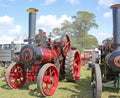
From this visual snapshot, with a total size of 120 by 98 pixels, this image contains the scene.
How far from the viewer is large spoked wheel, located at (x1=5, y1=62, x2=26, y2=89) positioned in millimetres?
6443

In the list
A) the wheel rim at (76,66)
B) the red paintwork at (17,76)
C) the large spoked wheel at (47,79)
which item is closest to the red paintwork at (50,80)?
the large spoked wheel at (47,79)

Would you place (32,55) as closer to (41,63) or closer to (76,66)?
(41,63)

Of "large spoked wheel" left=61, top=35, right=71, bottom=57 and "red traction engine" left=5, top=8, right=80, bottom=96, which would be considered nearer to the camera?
"red traction engine" left=5, top=8, right=80, bottom=96

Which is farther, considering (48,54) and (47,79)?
(48,54)

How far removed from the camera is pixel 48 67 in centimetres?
587

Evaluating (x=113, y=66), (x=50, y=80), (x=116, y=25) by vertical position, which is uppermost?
(x=116, y=25)

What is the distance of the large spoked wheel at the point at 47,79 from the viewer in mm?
5492

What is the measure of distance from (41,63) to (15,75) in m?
0.80

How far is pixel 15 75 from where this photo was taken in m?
6.68

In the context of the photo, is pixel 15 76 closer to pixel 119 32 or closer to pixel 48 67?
pixel 48 67

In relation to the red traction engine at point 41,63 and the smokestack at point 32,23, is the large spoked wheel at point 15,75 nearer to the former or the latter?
the red traction engine at point 41,63

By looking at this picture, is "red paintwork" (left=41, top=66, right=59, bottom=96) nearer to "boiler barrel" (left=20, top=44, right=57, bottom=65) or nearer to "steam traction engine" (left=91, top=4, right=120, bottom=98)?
"boiler barrel" (left=20, top=44, right=57, bottom=65)

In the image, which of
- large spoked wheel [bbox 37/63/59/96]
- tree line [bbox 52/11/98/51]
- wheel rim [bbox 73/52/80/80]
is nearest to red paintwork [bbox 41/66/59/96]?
large spoked wheel [bbox 37/63/59/96]

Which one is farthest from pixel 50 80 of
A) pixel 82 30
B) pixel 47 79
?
pixel 82 30
